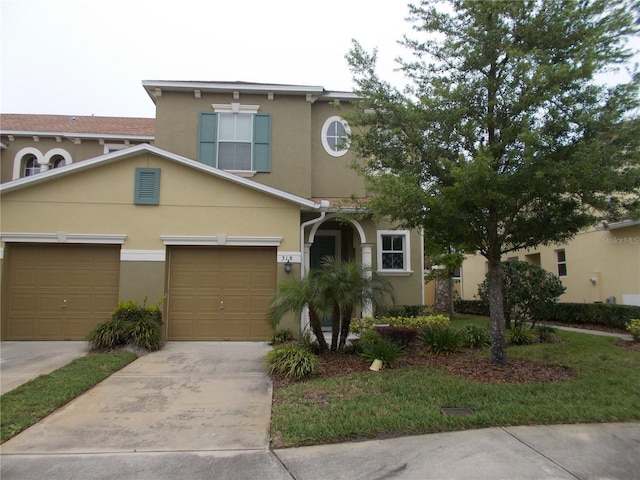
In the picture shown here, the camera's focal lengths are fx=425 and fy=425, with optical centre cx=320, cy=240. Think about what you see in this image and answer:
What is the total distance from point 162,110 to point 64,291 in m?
6.01

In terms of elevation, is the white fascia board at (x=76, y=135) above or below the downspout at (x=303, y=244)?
above

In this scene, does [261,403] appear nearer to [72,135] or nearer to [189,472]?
[189,472]

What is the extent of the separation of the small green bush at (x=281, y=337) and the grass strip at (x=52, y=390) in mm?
3057

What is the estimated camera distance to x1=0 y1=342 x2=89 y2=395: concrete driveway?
284 inches

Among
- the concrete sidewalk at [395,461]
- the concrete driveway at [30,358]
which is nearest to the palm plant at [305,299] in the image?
the concrete sidewalk at [395,461]

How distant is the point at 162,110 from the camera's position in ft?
42.7

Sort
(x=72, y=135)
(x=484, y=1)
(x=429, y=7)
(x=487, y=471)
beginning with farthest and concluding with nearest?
(x=72, y=135) → (x=429, y=7) → (x=484, y=1) → (x=487, y=471)

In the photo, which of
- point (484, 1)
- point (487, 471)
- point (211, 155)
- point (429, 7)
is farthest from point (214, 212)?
point (487, 471)

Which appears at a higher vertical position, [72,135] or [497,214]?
[72,135]

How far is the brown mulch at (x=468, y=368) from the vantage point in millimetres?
6859

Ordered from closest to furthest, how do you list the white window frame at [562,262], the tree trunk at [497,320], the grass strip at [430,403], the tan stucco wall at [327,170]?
the grass strip at [430,403] → the tree trunk at [497,320] → the tan stucco wall at [327,170] → the white window frame at [562,262]

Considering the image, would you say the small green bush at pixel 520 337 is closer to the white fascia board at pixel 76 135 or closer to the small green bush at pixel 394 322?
the small green bush at pixel 394 322

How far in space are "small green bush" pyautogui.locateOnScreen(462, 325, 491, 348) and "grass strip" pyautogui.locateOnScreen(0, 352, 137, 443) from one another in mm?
7067

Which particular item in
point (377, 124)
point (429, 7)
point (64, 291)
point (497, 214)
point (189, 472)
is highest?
point (429, 7)
